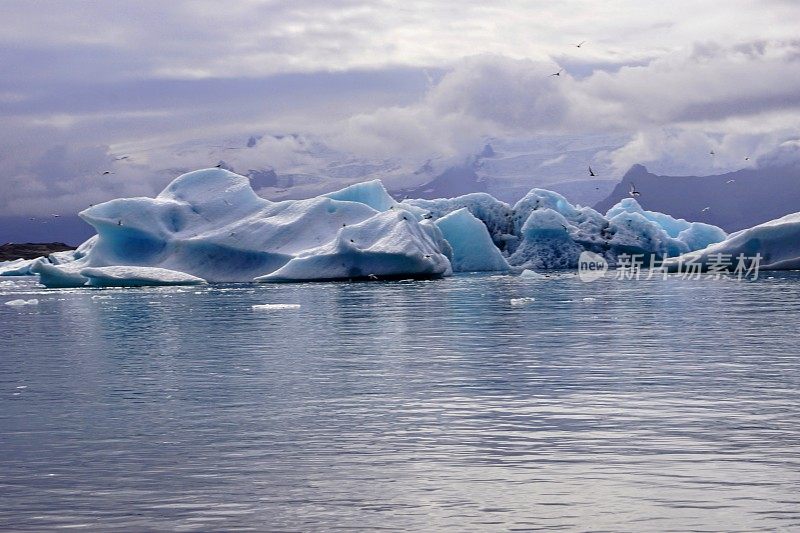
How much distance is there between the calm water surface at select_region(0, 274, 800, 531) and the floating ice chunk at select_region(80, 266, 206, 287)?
72.0ft

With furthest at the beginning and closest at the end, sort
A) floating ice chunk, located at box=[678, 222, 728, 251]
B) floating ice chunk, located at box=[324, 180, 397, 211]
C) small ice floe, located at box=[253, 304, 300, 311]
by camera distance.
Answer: floating ice chunk, located at box=[678, 222, 728, 251] < floating ice chunk, located at box=[324, 180, 397, 211] < small ice floe, located at box=[253, 304, 300, 311]

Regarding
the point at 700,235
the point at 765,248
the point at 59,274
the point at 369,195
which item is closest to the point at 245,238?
the point at 59,274

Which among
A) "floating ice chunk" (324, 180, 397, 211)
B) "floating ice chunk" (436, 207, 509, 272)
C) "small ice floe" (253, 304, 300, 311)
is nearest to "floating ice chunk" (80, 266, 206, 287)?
"floating ice chunk" (324, 180, 397, 211)

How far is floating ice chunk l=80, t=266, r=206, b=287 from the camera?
39.2 metres

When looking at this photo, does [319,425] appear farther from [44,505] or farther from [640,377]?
[640,377]

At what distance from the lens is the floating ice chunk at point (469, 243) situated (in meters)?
51.3

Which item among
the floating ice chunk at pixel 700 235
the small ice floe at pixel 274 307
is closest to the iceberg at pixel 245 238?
the small ice floe at pixel 274 307

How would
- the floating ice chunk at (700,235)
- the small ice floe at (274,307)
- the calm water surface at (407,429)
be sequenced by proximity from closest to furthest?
the calm water surface at (407,429), the small ice floe at (274,307), the floating ice chunk at (700,235)

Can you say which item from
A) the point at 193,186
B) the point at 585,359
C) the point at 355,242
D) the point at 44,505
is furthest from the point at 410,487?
the point at 193,186

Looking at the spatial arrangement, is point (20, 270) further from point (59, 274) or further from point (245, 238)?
point (245, 238)

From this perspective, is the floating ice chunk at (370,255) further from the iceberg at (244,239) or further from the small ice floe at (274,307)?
the small ice floe at (274,307)

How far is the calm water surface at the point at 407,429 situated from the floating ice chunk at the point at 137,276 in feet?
72.0

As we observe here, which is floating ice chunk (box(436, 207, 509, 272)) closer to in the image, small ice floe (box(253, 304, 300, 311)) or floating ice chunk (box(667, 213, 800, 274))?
floating ice chunk (box(667, 213, 800, 274))

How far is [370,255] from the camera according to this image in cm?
3925
